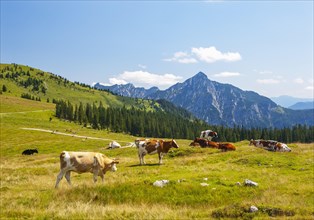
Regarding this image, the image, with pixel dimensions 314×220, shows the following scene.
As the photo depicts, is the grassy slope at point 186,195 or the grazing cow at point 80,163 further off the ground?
the grazing cow at point 80,163

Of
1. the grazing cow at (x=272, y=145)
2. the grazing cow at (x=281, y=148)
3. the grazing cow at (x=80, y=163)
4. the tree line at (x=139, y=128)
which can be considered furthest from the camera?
the tree line at (x=139, y=128)

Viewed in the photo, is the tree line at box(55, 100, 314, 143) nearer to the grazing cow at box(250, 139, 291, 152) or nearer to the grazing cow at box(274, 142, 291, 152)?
the grazing cow at box(250, 139, 291, 152)

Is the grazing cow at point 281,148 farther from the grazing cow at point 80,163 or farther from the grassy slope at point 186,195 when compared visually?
the grazing cow at point 80,163

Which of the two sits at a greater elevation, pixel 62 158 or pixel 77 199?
pixel 62 158

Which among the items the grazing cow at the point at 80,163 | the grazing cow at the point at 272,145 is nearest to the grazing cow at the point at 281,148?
the grazing cow at the point at 272,145

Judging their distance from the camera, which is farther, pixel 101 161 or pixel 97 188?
pixel 101 161

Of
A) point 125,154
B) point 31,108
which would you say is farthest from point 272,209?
point 31,108

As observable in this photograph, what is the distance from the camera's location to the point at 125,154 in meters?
50.4

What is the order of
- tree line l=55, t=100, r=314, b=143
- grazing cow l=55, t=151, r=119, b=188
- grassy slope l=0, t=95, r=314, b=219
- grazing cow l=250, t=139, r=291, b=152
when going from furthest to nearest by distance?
tree line l=55, t=100, r=314, b=143 → grazing cow l=250, t=139, r=291, b=152 → grazing cow l=55, t=151, r=119, b=188 → grassy slope l=0, t=95, r=314, b=219

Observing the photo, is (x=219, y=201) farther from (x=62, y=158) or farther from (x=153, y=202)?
(x=62, y=158)

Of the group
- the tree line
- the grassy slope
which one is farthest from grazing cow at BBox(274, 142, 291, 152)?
the tree line

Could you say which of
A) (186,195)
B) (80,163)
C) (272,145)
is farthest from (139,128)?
(186,195)

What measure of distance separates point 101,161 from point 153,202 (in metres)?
7.17

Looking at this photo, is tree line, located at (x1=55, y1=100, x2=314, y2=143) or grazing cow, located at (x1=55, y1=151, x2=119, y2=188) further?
tree line, located at (x1=55, y1=100, x2=314, y2=143)
